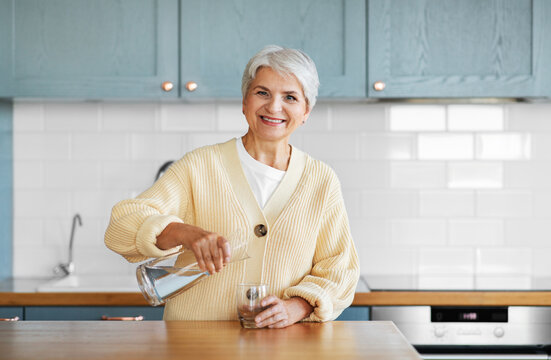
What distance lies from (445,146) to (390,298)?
0.87 metres

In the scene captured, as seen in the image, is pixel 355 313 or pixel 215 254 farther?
pixel 355 313

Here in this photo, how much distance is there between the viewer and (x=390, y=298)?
7.73 ft

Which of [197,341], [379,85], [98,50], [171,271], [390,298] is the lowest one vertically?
[390,298]

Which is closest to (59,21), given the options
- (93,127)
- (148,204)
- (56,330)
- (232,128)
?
(93,127)

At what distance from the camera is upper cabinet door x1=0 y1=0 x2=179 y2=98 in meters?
2.58

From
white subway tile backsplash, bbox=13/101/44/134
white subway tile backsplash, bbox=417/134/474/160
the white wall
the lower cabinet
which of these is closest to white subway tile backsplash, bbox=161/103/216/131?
the white wall

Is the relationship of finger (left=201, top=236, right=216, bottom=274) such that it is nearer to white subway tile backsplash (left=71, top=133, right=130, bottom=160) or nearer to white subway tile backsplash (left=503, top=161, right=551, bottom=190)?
white subway tile backsplash (left=71, top=133, right=130, bottom=160)

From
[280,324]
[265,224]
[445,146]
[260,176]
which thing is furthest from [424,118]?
[280,324]

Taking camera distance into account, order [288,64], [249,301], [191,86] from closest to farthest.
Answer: [249,301]
[288,64]
[191,86]

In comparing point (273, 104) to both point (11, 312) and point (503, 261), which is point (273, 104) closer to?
point (11, 312)

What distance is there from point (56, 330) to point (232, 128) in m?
1.63

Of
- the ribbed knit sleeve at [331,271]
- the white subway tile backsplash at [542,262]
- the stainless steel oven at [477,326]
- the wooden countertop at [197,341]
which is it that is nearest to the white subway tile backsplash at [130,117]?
the stainless steel oven at [477,326]

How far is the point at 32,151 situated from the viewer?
292 centimetres

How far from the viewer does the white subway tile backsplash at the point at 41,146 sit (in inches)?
115
